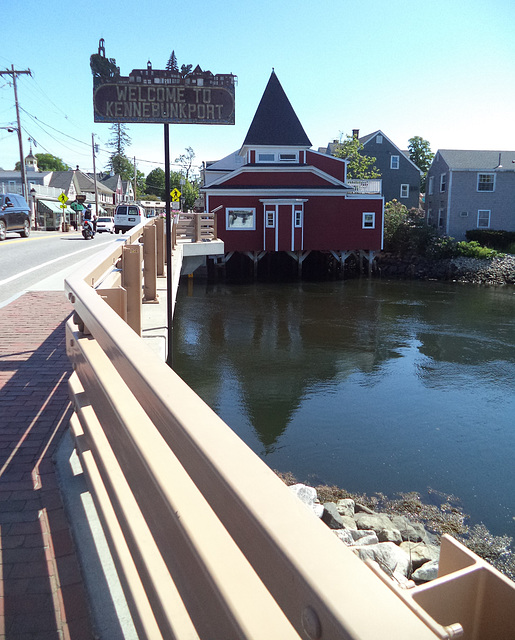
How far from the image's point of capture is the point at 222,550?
1172mm

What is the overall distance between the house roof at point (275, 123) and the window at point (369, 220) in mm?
5984

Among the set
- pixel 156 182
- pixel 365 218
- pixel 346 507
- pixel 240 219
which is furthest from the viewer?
pixel 156 182

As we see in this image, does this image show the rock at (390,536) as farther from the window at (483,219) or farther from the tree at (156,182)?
the tree at (156,182)

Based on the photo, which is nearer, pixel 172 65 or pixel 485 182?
pixel 172 65

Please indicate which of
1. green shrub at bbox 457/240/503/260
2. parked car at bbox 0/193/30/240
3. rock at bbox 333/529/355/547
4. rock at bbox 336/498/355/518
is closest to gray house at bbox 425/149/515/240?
green shrub at bbox 457/240/503/260

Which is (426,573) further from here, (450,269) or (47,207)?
(47,207)

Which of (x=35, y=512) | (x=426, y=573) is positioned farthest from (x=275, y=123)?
(x=35, y=512)

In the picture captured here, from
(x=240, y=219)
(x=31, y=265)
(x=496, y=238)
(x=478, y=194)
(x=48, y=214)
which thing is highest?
(x=478, y=194)

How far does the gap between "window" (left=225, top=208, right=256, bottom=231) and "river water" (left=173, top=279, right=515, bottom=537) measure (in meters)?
8.74

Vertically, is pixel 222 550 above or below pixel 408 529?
above

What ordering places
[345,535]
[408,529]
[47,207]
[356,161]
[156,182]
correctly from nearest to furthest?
[345,535] → [408,529] → [356,161] → [47,207] → [156,182]

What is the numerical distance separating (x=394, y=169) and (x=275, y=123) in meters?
19.3

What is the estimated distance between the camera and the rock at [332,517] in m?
7.67

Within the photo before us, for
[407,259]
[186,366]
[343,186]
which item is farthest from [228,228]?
[186,366]
